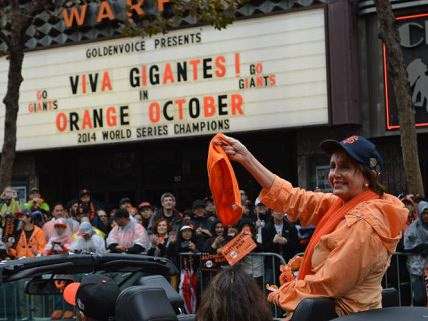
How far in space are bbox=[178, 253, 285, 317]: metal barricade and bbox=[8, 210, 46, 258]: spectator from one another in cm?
272

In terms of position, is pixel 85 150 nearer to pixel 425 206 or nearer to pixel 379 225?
pixel 425 206

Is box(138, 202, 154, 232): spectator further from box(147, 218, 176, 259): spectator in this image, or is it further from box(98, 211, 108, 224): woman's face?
box(147, 218, 176, 259): spectator

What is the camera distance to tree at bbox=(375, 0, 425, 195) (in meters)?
12.5

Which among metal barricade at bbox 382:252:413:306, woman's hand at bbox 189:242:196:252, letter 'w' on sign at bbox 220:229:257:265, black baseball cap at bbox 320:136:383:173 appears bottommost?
metal barricade at bbox 382:252:413:306

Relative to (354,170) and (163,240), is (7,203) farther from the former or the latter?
(354,170)

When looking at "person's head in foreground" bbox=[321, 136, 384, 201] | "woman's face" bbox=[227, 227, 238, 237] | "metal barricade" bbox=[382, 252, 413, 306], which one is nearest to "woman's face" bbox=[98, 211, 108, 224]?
"woman's face" bbox=[227, 227, 238, 237]

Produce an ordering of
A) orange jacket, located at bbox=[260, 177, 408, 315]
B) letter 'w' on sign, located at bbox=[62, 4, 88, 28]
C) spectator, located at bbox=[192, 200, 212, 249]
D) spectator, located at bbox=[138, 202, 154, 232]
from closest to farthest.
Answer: orange jacket, located at bbox=[260, 177, 408, 315], spectator, located at bbox=[192, 200, 212, 249], spectator, located at bbox=[138, 202, 154, 232], letter 'w' on sign, located at bbox=[62, 4, 88, 28]

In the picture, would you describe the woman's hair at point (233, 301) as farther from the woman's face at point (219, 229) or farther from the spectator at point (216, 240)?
the woman's face at point (219, 229)

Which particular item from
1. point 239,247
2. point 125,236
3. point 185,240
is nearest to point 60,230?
point 125,236

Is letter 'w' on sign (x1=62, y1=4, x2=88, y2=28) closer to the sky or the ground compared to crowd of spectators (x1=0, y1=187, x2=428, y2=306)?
closer to the sky

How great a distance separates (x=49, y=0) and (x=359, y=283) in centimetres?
1220

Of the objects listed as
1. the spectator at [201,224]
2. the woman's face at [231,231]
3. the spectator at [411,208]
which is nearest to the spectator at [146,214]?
the spectator at [201,224]

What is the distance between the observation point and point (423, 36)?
16.2m

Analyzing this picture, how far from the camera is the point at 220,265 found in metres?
11.3
